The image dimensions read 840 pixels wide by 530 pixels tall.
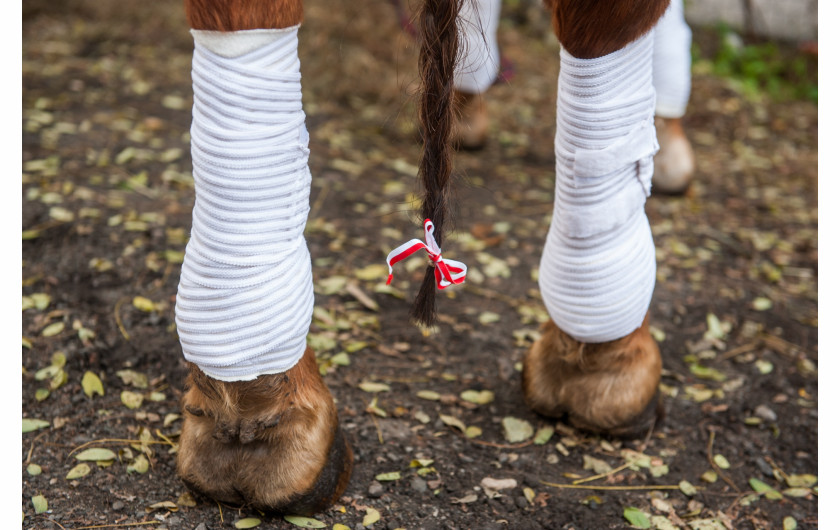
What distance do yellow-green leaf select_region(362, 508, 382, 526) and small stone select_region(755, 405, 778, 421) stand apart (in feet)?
3.06

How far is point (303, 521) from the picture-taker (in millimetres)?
1222

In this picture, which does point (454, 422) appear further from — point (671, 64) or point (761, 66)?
point (761, 66)

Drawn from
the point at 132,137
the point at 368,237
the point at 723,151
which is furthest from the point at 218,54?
the point at 723,151

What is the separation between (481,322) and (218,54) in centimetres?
110

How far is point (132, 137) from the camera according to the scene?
104 inches

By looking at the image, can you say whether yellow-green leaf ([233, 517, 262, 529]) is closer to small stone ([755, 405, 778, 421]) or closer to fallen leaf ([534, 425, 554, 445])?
fallen leaf ([534, 425, 554, 445])

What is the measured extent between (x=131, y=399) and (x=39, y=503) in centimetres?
31

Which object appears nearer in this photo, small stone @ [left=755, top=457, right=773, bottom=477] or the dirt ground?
the dirt ground

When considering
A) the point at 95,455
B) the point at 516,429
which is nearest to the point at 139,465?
the point at 95,455

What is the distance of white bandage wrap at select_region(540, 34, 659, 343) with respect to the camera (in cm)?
123

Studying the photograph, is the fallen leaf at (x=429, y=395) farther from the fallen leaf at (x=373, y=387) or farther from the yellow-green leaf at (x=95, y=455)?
the yellow-green leaf at (x=95, y=455)

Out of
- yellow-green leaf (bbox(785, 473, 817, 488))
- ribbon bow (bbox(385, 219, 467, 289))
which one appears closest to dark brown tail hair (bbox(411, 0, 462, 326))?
ribbon bow (bbox(385, 219, 467, 289))

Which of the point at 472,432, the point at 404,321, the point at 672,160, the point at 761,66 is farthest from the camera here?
the point at 761,66

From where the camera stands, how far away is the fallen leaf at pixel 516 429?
1525 mm
